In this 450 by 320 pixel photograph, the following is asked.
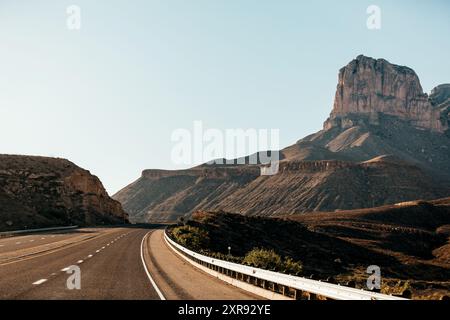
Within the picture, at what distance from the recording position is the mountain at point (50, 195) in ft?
253

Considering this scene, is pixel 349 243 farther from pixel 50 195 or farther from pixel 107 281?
pixel 107 281

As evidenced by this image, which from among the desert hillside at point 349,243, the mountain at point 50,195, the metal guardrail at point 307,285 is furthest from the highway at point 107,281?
the mountain at point 50,195

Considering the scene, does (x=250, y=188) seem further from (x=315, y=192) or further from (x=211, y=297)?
(x=211, y=297)

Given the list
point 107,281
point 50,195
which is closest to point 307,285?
point 107,281

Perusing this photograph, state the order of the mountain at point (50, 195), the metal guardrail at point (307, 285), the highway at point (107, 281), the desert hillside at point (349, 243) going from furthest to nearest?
1. the mountain at point (50, 195)
2. the desert hillside at point (349, 243)
3. the highway at point (107, 281)
4. the metal guardrail at point (307, 285)

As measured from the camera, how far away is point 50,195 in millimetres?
91062

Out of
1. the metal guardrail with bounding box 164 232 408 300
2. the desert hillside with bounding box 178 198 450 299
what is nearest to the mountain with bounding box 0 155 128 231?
the desert hillside with bounding box 178 198 450 299

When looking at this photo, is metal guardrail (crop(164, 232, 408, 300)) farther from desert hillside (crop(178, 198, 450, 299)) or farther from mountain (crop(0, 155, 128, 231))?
mountain (crop(0, 155, 128, 231))

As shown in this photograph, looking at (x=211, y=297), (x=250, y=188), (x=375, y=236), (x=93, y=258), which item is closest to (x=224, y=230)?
(x=375, y=236)

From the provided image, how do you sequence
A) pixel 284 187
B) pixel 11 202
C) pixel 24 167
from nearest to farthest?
1. pixel 11 202
2. pixel 24 167
3. pixel 284 187

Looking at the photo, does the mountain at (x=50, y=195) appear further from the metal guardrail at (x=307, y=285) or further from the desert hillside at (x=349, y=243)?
the metal guardrail at (x=307, y=285)

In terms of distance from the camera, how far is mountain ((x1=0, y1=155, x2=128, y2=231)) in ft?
253

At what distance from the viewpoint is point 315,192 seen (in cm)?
16100
